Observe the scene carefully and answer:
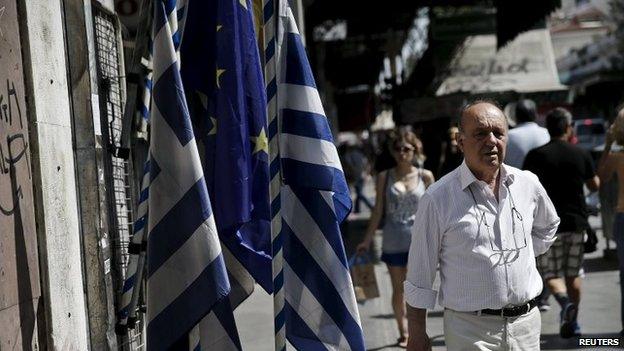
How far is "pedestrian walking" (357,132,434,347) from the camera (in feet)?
27.0

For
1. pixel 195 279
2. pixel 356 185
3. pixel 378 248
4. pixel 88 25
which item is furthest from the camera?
pixel 356 185

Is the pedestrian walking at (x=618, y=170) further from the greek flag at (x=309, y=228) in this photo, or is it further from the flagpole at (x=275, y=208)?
the flagpole at (x=275, y=208)

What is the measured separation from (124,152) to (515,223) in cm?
204

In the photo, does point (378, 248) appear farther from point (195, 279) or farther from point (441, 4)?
point (195, 279)

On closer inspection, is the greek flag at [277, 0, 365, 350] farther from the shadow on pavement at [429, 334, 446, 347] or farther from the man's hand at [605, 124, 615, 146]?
the man's hand at [605, 124, 615, 146]

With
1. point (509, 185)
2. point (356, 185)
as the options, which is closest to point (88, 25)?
point (509, 185)

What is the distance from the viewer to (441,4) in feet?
62.5

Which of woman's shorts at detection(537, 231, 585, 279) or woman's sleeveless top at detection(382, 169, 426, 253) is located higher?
woman's sleeveless top at detection(382, 169, 426, 253)

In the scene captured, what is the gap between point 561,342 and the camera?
811 cm

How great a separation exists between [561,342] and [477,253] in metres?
4.20

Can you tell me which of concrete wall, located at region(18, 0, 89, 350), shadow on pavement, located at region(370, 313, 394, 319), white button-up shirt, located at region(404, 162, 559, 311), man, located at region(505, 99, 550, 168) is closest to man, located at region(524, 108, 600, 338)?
man, located at region(505, 99, 550, 168)

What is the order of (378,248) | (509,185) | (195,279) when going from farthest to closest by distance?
1. (378,248)
2. (509,185)
3. (195,279)

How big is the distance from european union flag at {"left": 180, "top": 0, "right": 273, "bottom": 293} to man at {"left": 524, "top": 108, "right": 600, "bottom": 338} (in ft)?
13.5

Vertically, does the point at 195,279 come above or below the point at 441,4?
below
